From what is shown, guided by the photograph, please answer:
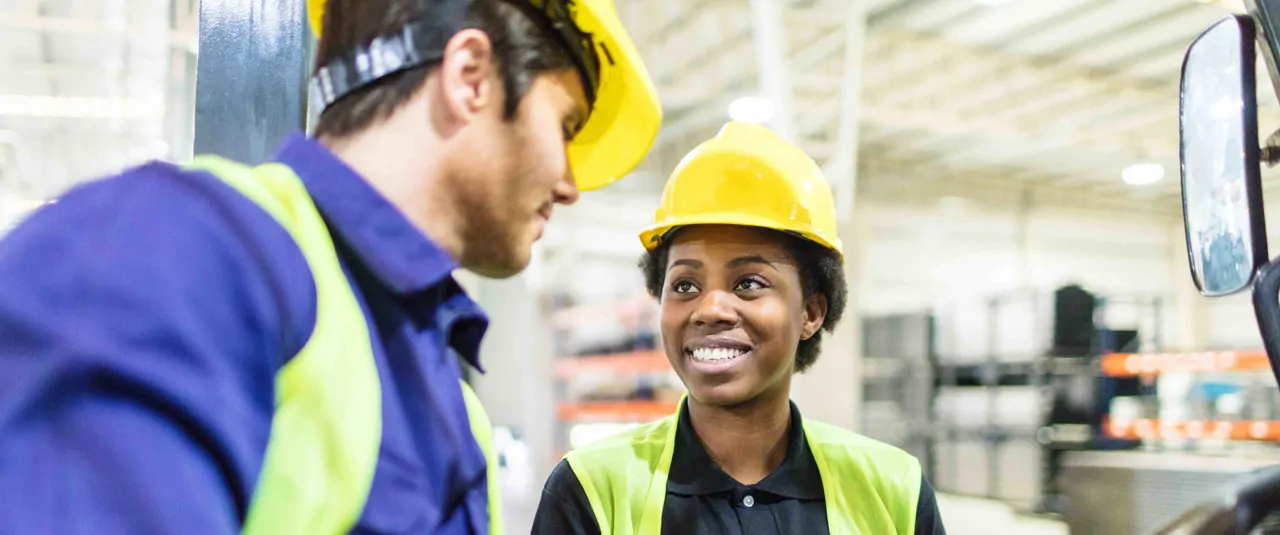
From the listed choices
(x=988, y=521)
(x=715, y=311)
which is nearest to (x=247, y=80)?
(x=715, y=311)

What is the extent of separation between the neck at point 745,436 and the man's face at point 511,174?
95cm

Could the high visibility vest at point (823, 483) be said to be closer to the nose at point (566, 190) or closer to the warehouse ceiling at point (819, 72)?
the nose at point (566, 190)

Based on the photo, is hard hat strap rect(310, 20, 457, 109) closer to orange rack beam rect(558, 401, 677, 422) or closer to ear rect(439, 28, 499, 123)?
ear rect(439, 28, 499, 123)

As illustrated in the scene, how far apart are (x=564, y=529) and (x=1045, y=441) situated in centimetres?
725

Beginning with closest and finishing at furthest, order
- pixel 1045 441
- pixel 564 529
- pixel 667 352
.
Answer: pixel 564 529 < pixel 667 352 < pixel 1045 441

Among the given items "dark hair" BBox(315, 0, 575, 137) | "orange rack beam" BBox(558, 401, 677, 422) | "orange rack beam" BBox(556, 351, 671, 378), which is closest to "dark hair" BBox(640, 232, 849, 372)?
"dark hair" BBox(315, 0, 575, 137)

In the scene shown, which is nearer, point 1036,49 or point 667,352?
point 667,352

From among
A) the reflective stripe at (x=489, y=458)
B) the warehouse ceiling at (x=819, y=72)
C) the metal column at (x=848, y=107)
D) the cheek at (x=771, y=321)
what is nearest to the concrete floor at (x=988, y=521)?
the metal column at (x=848, y=107)

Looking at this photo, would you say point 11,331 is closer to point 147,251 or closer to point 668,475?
point 147,251

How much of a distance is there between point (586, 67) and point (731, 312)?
0.81 meters

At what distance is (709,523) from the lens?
5.86ft

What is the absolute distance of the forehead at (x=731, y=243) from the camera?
188 centimetres

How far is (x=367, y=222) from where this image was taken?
86 centimetres

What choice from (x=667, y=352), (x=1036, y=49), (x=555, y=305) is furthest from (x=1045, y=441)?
(x=667, y=352)
